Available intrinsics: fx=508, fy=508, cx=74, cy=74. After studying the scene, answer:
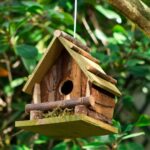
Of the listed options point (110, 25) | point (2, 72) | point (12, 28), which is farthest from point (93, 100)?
point (110, 25)

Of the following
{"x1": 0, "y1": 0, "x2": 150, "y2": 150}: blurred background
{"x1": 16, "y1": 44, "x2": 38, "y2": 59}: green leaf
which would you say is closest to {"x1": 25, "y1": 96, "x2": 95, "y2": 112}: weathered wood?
{"x1": 0, "y1": 0, "x2": 150, "y2": 150}: blurred background

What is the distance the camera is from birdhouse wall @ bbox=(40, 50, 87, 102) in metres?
1.51

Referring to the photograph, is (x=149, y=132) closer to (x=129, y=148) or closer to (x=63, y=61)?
(x=129, y=148)

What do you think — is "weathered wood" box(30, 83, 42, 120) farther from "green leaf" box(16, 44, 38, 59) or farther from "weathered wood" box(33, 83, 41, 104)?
"green leaf" box(16, 44, 38, 59)

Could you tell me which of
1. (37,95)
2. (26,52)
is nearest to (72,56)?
(37,95)

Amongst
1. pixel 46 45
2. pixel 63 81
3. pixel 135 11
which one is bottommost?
pixel 46 45

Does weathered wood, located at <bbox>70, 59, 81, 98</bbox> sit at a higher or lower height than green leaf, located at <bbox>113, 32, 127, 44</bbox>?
higher

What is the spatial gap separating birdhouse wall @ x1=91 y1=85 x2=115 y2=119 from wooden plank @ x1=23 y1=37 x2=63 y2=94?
0.18m

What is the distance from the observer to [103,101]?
1.53 meters

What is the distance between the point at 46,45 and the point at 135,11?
3.67ft

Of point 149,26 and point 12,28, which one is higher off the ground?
point 149,26

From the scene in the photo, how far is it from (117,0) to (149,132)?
1630mm

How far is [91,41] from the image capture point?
2750 mm

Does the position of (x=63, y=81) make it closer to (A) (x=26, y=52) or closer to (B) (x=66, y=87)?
(B) (x=66, y=87)
